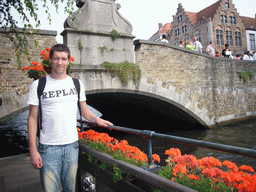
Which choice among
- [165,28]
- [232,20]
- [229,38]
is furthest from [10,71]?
[165,28]

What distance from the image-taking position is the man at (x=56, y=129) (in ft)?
5.49

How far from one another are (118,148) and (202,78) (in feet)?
27.5

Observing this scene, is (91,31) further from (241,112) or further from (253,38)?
(253,38)

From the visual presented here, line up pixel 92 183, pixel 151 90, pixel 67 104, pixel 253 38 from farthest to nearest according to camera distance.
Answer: pixel 253 38 → pixel 151 90 → pixel 92 183 → pixel 67 104

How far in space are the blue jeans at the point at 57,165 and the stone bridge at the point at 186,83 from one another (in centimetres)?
441

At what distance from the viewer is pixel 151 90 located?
789cm

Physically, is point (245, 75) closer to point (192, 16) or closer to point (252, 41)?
point (252, 41)

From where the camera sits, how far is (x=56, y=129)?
171 cm

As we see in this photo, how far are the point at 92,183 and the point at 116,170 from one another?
2.40 ft

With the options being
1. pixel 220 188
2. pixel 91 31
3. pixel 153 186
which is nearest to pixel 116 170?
pixel 153 186

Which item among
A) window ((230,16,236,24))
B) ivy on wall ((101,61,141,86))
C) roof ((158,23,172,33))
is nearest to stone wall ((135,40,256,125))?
ivy on wall ((101,61,141,86))

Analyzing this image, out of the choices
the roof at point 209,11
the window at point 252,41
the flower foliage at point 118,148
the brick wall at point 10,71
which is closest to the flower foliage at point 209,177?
the flower foliage at point 118,148

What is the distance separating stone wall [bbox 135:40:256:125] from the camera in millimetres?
7941

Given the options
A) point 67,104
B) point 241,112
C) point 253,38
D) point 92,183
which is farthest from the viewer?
point 253,38
